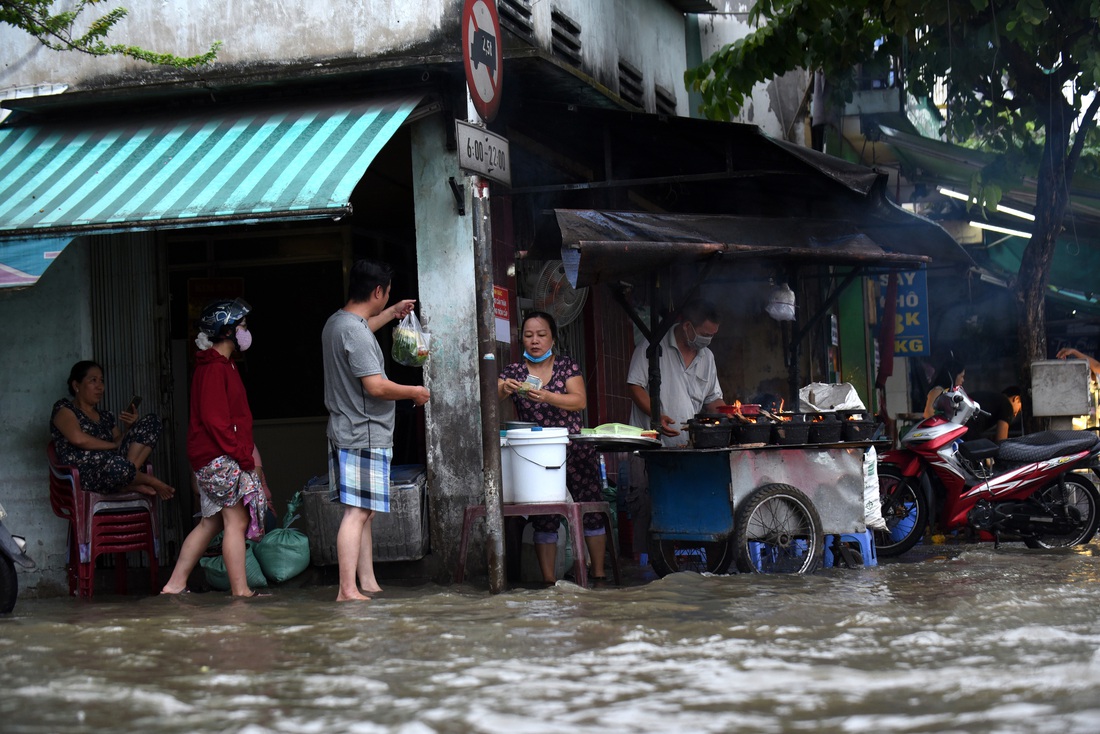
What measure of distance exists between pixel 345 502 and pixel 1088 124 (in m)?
8.29

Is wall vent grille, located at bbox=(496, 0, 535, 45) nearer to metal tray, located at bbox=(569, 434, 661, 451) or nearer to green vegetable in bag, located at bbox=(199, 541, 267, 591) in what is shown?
metal tray, located at bbox=(569, 434, 661, 451)

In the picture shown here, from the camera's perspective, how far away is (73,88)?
918 cm

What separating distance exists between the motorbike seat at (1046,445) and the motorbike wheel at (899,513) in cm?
78

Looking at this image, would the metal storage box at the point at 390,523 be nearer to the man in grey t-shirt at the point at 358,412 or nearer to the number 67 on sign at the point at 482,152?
the man in grey t-shirt at the point at 358,412

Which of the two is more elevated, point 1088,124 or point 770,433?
point 1088,124

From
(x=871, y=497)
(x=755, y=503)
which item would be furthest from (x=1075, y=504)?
(x=755, y=503)

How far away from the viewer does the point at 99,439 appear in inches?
340

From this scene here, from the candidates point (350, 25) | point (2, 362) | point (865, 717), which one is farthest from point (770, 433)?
point (2, 362)

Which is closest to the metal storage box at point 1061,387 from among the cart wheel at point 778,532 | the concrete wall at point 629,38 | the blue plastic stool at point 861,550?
the blue plastic stool at point 861,550

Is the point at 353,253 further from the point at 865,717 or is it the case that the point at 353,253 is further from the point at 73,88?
the point at 865,717

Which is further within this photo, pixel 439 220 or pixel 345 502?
pixel 439 220

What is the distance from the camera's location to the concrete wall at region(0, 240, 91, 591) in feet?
29.6

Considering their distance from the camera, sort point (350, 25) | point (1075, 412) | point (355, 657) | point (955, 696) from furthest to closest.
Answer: point (1075, 412) → point (350, 25) → point (355, 657) → point (955, 696)

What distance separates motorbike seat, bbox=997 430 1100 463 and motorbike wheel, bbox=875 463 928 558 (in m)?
0.78
